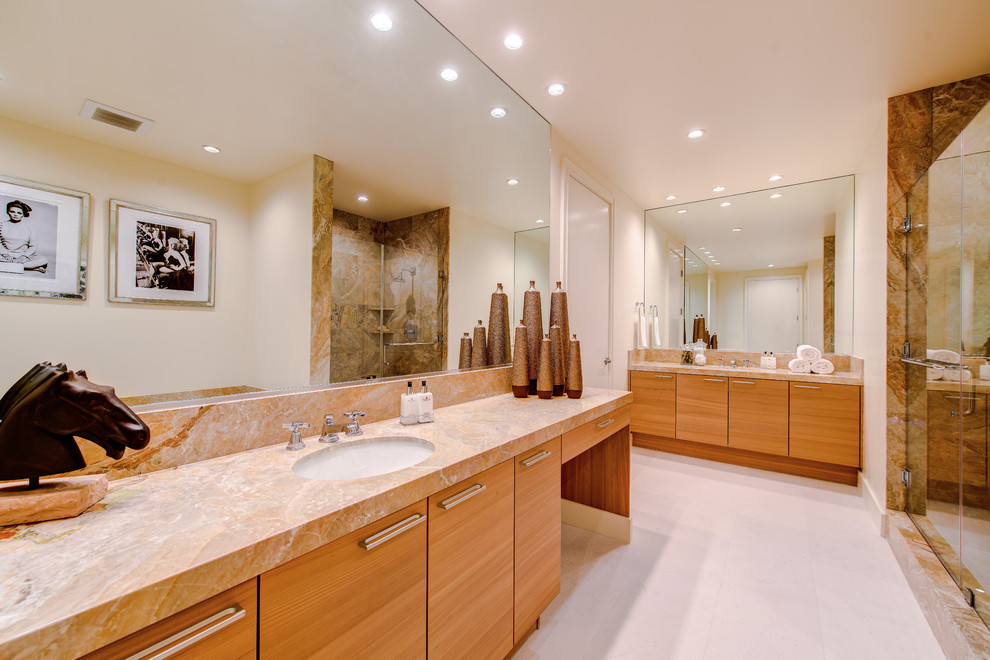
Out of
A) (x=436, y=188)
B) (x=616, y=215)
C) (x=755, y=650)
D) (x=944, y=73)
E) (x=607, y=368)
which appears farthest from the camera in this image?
(x=616, y=215)

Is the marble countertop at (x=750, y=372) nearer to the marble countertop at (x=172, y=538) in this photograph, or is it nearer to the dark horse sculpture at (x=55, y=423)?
the marble countertop at (x=172, y=538)

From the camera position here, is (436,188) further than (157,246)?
Yes

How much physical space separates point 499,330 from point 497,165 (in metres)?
0.94

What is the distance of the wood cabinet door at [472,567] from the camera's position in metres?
1.00

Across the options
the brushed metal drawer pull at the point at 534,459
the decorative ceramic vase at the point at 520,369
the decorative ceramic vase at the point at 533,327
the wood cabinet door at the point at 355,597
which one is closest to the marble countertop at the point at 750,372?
the decorative ceramic vase at the point at 533,327

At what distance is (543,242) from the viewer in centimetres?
240

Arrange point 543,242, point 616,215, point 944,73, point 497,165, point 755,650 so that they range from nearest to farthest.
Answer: point 755,650 < point 944,73 < point 497,165 < point 543,242 < point 616,215

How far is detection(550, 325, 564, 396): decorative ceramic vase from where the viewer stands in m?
2.12

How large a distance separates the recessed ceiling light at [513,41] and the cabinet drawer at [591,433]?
Result: 179 cm

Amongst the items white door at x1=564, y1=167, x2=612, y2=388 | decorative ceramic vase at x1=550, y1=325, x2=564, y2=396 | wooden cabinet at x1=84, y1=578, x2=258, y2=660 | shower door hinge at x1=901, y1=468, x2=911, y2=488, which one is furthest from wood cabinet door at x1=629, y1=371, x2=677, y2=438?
wooden cabinet at x1=84, y1=578, x2=258, y2=660

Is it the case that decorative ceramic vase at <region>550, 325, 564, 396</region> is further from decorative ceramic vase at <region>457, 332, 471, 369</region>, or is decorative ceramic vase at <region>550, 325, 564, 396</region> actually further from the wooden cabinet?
the wooden cabinet

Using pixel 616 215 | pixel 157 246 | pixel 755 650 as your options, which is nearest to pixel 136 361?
pixel 157 246

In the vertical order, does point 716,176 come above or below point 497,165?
above

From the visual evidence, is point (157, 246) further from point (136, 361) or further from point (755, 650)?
point (755, 650)
